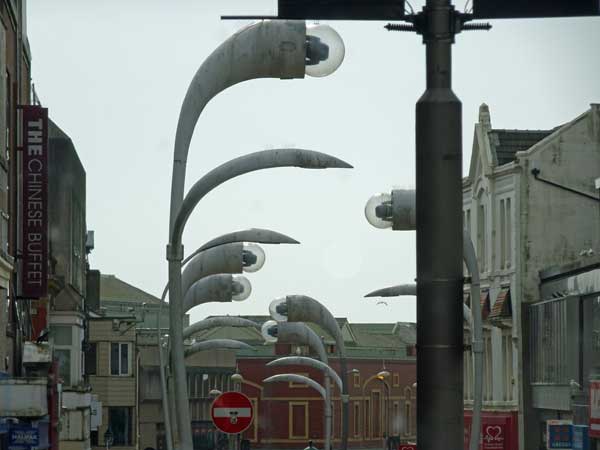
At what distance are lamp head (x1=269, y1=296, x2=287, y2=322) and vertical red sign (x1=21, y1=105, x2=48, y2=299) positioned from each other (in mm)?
15901

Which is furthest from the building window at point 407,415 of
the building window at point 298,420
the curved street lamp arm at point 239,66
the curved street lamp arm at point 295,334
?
the curved street lamp arm at point 239,66

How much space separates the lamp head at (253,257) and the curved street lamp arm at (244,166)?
444 inches

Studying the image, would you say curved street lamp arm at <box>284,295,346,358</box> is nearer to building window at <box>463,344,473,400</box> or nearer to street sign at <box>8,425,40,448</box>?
building window at <box>463,344,473,400</box>

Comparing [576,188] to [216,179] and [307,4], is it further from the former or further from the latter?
[307,4]

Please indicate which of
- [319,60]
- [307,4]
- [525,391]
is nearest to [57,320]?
[525,391]

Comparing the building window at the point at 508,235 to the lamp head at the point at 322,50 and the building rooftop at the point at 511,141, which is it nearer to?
the building rooftop at the point at 511,141

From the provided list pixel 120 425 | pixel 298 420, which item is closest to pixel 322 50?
pixel 120 425

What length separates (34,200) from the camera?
3462 cm

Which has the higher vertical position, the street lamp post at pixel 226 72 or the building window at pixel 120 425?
the street lamp post at pixel 226 72

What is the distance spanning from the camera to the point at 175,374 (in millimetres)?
23312

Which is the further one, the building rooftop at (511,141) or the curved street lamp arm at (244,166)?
the building rooftop at (511,141)

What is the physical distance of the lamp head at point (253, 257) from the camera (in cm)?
3400

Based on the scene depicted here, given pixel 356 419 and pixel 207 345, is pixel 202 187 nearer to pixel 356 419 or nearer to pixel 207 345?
pixel 207 345

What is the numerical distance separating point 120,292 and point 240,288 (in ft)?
342
